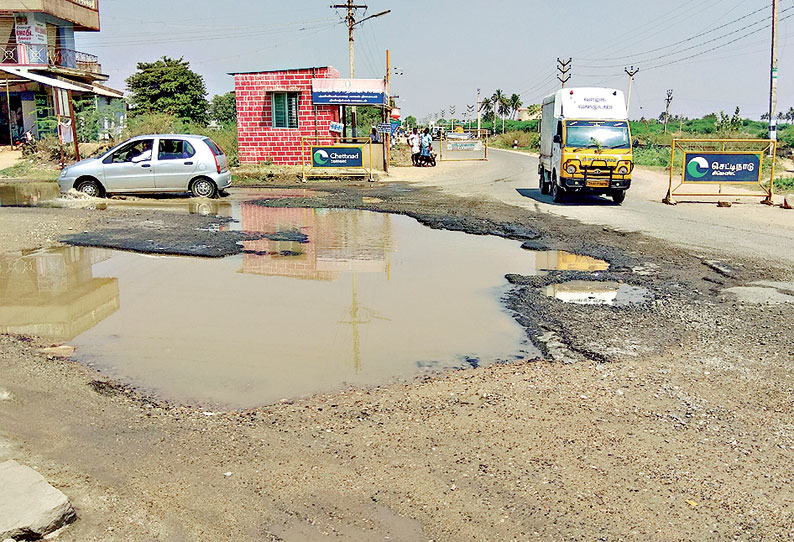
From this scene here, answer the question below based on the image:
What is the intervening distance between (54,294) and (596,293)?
21.4 feet

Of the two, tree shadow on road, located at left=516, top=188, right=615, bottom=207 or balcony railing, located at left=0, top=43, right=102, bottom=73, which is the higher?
balcony railing, located at left=0, top=43, right=102, bottom=73

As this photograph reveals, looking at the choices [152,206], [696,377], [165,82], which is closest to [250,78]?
[152,206]

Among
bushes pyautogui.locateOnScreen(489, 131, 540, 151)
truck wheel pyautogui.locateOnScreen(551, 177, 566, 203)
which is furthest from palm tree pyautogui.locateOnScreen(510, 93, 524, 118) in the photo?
truck wheel pyautogui.locateOnScreen(551, 177, 566, 203)

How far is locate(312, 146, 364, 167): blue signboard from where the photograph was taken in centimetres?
2536

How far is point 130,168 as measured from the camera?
57.4ft

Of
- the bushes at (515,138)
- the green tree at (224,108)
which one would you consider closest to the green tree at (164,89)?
the green tree at (224,108)

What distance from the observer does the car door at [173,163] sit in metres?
17.6

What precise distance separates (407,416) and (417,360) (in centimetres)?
136

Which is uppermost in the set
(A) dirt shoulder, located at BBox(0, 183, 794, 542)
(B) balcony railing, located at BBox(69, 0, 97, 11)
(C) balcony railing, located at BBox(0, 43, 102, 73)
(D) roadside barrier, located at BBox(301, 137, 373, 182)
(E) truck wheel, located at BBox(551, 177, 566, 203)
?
(B) balcony railing, located at BBox(69, 0, 97, 11)

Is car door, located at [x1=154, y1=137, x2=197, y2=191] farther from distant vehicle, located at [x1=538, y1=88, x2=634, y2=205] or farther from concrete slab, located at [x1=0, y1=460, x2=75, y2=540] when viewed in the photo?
concrete slab, located at [x1=0, y1=460, x2=75, y2=540]

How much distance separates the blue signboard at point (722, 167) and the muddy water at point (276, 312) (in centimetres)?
932

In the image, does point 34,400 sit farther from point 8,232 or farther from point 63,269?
point 8,232

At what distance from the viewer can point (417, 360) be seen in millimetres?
6098

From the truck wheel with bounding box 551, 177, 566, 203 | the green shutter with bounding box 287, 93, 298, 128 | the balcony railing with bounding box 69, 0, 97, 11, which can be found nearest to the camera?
the truck wheel with bounding box 551, 177, 566, 203
